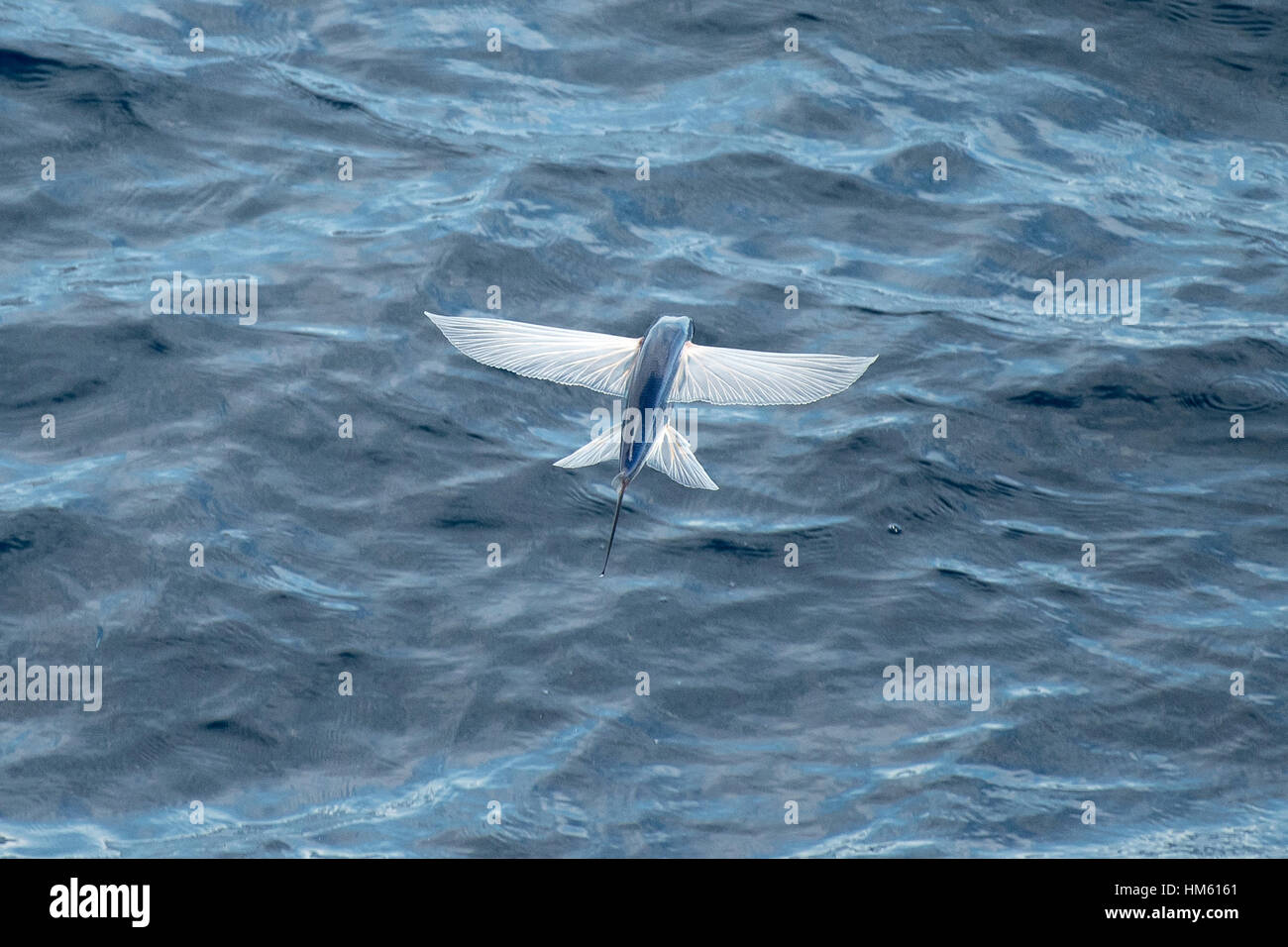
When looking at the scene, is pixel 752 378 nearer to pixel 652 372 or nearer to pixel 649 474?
pixel 652 372

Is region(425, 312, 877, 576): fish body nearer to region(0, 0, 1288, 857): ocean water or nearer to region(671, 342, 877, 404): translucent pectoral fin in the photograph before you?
region(671, 342, 877, 404): translucent pectoral fin

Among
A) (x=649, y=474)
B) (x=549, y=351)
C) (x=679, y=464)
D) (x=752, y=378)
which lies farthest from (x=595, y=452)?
(x=649, y=474)

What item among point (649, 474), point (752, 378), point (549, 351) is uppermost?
point (549, 351)

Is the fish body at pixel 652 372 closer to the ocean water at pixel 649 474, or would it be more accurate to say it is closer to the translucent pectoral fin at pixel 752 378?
the translucent pectoral fin at pixel 752 378

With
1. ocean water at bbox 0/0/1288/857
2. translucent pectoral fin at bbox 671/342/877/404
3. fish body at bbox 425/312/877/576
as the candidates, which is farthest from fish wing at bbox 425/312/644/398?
ocean water at bbox 0/0/1288/857

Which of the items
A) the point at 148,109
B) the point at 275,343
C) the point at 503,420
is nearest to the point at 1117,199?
the point at 503,420

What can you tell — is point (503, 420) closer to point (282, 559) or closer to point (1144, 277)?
point (282, 559)
